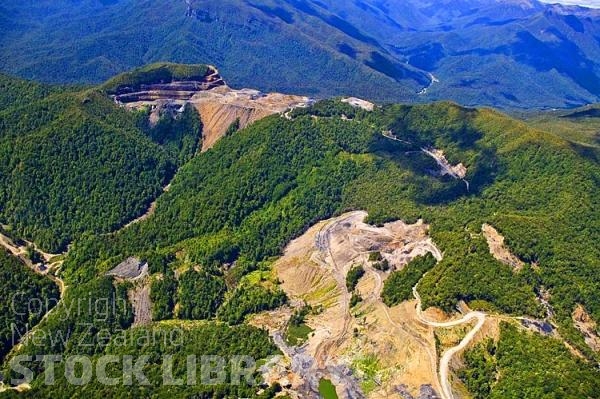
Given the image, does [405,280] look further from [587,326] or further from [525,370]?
[587,326]

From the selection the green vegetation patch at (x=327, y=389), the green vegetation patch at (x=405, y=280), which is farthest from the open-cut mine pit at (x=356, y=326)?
the green vegetation patch at (x=405, y=280)

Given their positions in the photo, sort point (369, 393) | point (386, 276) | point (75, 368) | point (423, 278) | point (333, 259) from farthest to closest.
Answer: point (333, 259), point (386, 276), point (423, 278), point (75, 368), point (369, 393)

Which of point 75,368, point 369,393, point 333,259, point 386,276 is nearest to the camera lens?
point 369,393

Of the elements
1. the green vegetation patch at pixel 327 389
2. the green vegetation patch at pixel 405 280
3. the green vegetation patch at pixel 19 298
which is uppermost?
the green vegetation patch at pixel 405 280

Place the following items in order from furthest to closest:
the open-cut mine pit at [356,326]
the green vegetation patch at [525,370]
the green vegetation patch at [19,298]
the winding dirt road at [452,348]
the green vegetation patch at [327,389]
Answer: the green vegetation patch at [19,298], the open-cut mine pit at [356,326], the green vegetation patch at [327,389], the winding dirt road at [452,348], the green vegetation patch at [525,370]

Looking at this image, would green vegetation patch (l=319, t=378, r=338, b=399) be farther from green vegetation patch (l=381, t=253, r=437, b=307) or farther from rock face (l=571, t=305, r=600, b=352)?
rock face (l=571, t=305, r=600, b=352)

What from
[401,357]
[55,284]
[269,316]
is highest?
[401,357]

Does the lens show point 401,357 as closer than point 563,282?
Yes

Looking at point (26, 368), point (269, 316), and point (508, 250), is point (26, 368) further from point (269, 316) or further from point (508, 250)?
point (508, 250)

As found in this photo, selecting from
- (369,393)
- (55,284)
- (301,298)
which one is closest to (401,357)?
(369,393)

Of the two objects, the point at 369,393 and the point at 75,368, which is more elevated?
the point at 369,393

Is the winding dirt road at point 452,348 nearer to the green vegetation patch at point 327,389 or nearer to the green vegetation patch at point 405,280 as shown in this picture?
the green vegetation patch at point 405,280
